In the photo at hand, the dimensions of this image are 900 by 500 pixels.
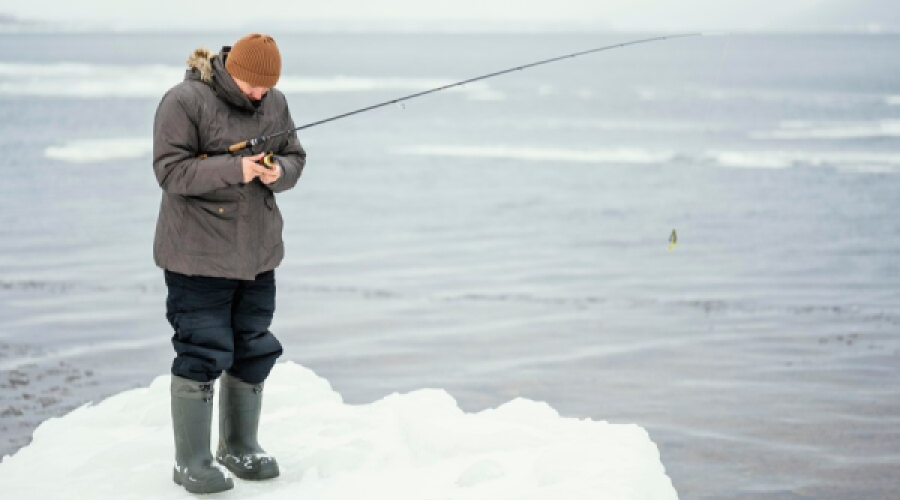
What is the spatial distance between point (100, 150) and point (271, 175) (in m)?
15.5

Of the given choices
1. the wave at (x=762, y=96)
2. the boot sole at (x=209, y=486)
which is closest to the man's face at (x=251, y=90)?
the boot sole at (x=209, y=486)

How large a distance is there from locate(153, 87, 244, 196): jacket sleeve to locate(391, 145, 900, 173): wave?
46.6 ft

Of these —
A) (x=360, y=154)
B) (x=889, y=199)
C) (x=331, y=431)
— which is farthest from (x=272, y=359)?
(x=360, y=154)

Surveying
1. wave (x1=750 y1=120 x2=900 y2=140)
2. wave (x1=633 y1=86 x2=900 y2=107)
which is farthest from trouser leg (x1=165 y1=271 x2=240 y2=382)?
wave (x1=633 y1=86 x2=900 y2=107)

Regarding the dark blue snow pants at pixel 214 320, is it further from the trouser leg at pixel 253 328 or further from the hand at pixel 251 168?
the hand at pixel 251 168

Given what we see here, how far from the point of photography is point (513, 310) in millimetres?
7930

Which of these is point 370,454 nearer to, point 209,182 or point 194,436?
point 194,436

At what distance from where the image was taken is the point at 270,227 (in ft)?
13.3

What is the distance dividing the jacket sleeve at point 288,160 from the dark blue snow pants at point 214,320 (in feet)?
1.10

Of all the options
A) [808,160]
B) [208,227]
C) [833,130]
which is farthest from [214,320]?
[833,130]

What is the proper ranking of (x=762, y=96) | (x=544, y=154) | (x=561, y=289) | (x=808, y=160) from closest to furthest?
1. (x=561, y=289)
2. (x=808, y=160)
3. (x=544, y=154)
4. (x=762, y=96)

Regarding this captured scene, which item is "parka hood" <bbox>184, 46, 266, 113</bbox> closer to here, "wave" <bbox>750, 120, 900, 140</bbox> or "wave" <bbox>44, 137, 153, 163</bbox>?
"wave" <bbox>44, 137, 153, 163</bbox>

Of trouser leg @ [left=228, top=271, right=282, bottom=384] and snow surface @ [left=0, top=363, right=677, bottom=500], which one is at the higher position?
trouser leg @ [left=228, top=271, right=282, bottom=384]

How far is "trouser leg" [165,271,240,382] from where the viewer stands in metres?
3.92
